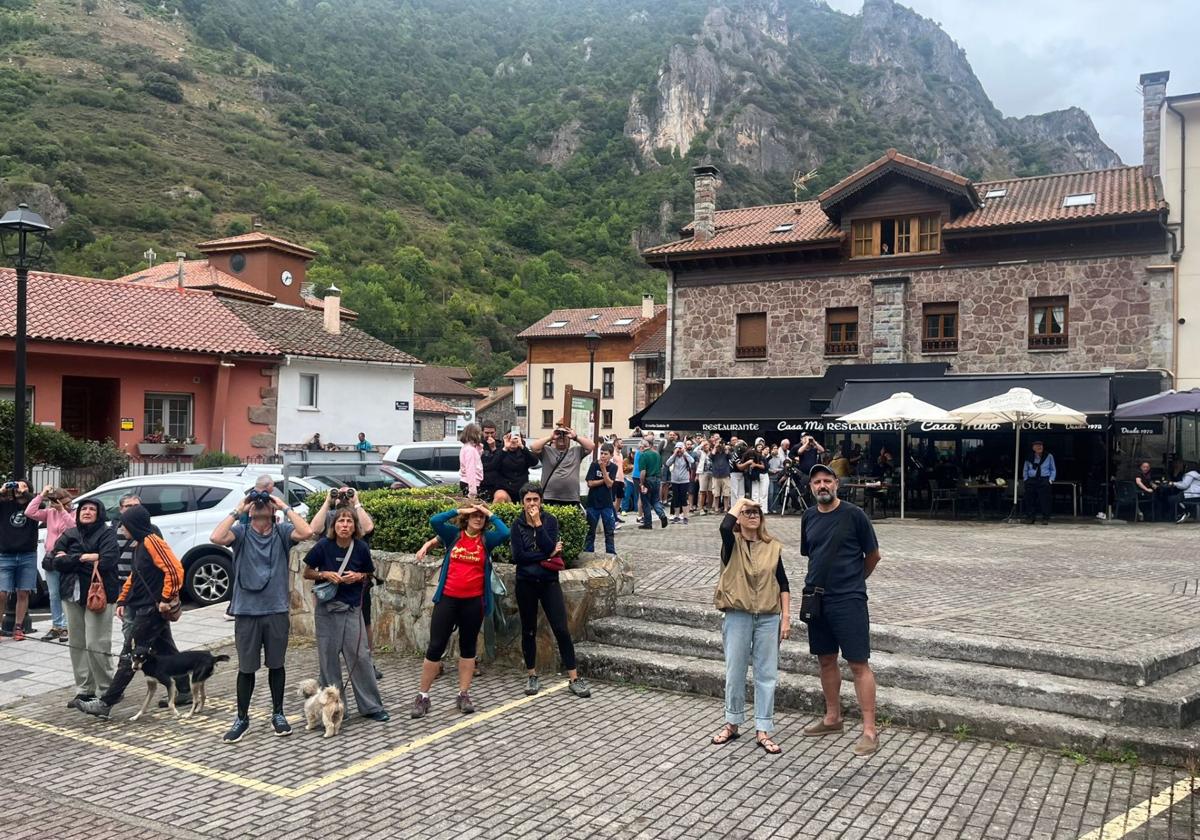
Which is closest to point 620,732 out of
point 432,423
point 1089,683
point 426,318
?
point 1089,683

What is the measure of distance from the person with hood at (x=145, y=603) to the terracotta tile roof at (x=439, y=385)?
57.7 m

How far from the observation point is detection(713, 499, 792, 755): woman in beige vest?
6125 mm

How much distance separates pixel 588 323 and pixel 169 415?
96.7ft

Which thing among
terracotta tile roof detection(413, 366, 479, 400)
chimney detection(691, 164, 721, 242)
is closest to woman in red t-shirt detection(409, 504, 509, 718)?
chimney detection(691, 164, 721, 242)

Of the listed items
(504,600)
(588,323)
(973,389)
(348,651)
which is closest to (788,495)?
(973,389)

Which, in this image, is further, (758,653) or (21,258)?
(21,258)

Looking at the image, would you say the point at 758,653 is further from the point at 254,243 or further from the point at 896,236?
the point at 254,243

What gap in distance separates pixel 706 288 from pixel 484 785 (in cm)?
2381

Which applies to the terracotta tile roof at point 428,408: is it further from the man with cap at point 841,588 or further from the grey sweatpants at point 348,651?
the man with cap at point 841,588

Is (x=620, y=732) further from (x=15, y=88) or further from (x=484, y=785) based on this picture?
(x=15, y=88)

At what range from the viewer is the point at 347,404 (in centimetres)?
2859

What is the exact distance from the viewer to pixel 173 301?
85.8 feet

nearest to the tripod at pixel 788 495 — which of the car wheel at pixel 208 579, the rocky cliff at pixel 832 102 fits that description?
the car wheel at pixel 208 579

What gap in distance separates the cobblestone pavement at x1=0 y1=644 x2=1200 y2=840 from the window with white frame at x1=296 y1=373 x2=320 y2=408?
68.0ft
